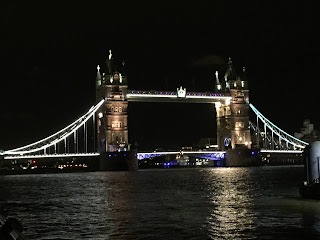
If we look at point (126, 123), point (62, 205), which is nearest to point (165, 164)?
point (126, 123)

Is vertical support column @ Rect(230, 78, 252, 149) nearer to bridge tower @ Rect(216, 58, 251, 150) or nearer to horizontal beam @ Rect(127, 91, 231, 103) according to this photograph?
bridge tower @ Rect(216, 58, 251, 150)

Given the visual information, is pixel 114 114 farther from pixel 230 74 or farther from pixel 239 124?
pixel 230 74

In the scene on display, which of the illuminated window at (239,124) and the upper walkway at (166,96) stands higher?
the upper walkway at (166,96)

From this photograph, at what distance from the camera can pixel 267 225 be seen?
15953 millimetres

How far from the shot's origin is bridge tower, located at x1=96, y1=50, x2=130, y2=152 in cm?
9688

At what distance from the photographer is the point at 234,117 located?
110 m

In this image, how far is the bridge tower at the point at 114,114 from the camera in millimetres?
96875

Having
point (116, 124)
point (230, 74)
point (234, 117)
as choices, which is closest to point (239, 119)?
point (234, 117)

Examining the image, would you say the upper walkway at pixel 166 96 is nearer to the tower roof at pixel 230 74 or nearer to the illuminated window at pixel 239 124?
the illuminated window at pixel 239 124

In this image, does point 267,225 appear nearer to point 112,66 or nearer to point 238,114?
point 112,66

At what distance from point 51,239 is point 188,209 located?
322 inches

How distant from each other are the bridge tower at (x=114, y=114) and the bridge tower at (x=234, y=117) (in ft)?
77.2

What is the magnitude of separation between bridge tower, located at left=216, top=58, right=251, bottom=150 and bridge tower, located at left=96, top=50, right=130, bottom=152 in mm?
23538

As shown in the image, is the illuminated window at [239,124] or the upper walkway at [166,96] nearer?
the upper walkway at [166,96]
